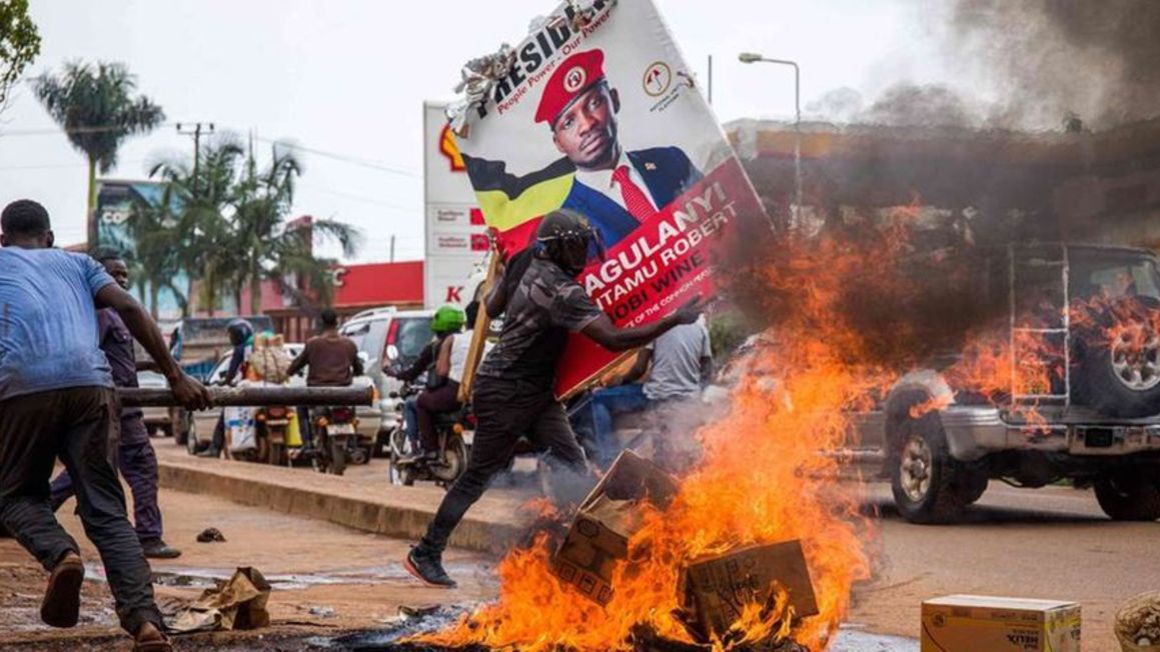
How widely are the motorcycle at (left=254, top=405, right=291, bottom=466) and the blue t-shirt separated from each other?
43.5 feet

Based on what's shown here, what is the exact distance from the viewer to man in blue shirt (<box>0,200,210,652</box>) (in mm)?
6023

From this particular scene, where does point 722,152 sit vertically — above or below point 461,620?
above

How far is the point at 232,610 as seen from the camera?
682 cm

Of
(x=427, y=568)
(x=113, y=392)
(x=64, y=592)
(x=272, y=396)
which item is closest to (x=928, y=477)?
(x=427, y=568)

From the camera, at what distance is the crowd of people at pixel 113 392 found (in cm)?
606

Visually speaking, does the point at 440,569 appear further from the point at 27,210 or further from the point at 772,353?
the point at 27,210

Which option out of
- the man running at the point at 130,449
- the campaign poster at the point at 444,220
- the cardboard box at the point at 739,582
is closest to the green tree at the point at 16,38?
the man running at the point at 130,449

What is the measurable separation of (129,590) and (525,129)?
3.12 meters

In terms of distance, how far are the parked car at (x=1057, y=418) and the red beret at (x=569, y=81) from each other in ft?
9.52

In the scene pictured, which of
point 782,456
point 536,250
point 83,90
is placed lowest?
point 782,456

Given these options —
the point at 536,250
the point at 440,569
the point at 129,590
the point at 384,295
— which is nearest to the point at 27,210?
the point at 129,590

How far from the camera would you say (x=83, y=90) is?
57875 millimetres

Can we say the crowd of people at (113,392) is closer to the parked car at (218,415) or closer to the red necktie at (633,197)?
the red necktie at (633,197)

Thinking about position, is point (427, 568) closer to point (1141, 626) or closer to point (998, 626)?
point (998, 626)
